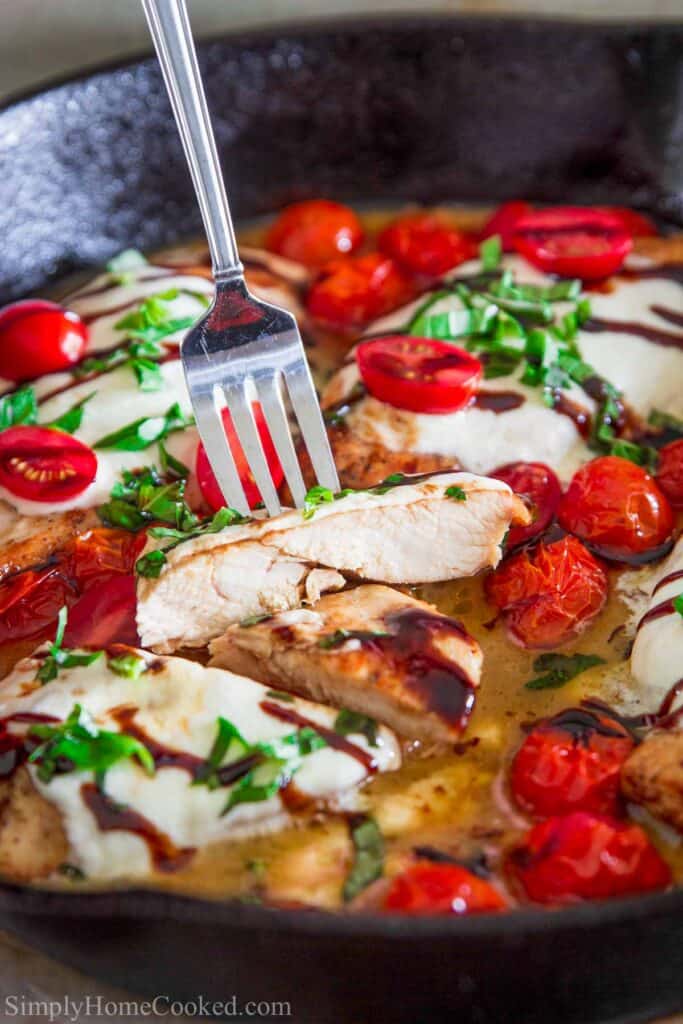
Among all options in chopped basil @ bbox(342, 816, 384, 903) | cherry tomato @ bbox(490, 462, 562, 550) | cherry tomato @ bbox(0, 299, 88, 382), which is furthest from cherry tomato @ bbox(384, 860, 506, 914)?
cherry tomato @ bbox(0, 299, 88, 382)

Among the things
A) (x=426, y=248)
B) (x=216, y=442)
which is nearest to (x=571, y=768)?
(x=216, y=442)

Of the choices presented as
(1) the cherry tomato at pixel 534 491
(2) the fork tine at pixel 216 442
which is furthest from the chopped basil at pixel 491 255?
(2) the fork tine at pixel 216 442

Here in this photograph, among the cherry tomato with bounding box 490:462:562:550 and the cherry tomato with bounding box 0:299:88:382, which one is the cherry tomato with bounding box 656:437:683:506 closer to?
the cherry tomato with bounding box 490:462:562:550

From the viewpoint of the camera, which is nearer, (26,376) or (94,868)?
(94,868)

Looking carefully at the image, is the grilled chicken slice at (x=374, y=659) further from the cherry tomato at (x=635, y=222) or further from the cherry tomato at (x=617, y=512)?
the cherry tomato at (x=635, y=222)

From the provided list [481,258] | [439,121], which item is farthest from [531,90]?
[481,258]

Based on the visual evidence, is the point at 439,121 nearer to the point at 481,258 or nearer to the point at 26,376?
the point at 481,258

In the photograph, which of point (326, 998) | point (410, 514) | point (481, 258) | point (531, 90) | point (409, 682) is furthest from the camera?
point (531, 90)
